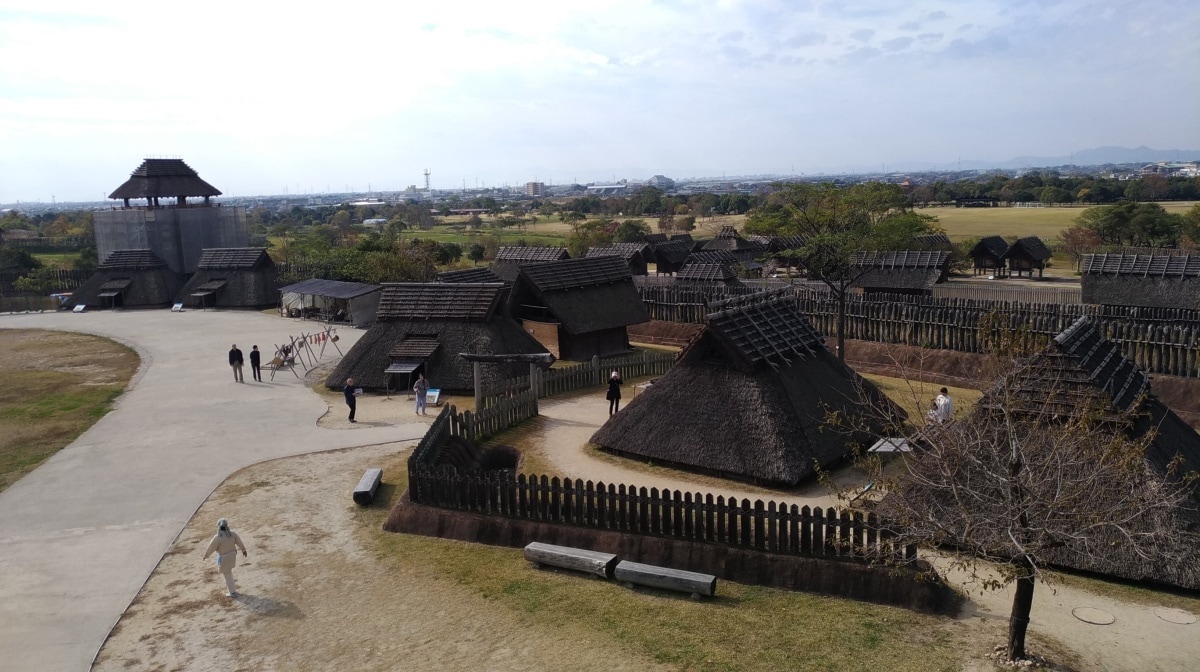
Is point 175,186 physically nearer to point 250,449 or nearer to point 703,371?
point 250,449

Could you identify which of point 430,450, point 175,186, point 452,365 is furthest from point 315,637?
point 175,186

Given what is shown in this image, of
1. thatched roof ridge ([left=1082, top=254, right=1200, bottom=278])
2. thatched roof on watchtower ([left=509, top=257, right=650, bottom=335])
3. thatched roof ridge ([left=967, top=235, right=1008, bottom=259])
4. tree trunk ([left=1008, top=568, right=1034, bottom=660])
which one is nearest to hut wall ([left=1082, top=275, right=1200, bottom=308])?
thatched roof ridge ([left=1082, top=254, right=1200, bottom=278])

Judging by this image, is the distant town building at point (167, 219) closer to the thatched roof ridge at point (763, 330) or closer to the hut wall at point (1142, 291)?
the thatched roof ridge at point (763, 330)

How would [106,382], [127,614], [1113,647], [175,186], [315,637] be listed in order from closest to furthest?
[1113,647] < [315,637] < [127,614] < [106,382] < [175,186]

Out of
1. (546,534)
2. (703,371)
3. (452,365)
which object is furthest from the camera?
→ (452,365)

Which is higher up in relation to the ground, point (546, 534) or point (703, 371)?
point (703, 371)
